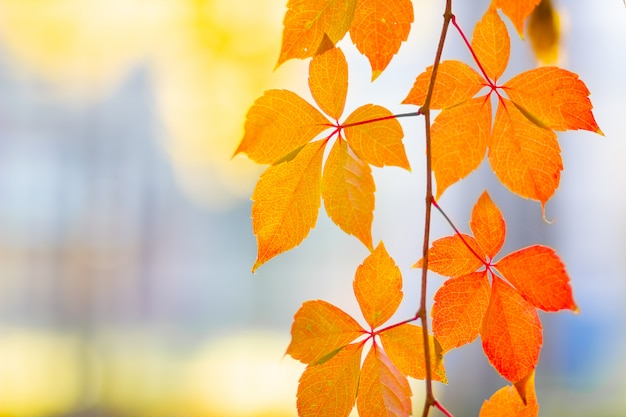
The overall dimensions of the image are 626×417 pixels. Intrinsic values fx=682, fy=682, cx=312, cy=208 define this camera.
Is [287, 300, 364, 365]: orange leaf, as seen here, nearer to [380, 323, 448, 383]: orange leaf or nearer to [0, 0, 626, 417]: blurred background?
[380, 323, 448, 383]: orange leaf

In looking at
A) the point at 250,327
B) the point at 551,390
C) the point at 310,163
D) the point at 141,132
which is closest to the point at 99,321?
the point at 250,327

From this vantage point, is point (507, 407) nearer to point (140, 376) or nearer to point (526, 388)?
point (526, 388)

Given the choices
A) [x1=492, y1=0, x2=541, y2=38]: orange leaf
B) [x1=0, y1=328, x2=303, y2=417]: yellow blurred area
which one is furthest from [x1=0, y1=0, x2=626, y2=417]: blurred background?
[x1=492, y1=0, x2=541, y2=38]: orange leaf

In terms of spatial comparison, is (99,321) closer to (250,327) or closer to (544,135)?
(250,327)

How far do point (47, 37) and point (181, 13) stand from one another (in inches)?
19.2

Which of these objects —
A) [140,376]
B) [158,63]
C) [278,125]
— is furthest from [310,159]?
[140,376]

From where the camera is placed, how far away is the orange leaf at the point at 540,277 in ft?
0.75

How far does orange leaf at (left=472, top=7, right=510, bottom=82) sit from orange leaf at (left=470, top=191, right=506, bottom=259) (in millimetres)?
51

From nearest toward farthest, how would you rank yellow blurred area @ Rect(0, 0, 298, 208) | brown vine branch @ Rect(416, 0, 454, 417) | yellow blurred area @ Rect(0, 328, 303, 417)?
brown vine branch @ Rect(416, 0, 454, 417), yellow blurred area @ Rect(0, 0, 298, 208), yellow blurred area @ Rect(0, 328, 303, 417)

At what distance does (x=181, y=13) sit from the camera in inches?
101

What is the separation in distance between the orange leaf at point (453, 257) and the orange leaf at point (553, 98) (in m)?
0.05

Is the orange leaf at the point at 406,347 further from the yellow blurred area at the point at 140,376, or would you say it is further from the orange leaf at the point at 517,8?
the yellow blurred area at the point at 140,376

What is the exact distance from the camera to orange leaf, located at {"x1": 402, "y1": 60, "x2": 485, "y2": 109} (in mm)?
250

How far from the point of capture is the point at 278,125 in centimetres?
24
